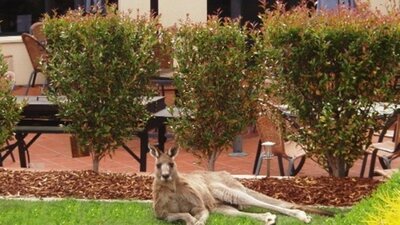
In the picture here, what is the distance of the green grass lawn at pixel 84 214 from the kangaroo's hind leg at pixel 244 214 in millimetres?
65

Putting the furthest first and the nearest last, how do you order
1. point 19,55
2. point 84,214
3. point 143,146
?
1. point 19,55
2. point 143,146
3. point 84,214

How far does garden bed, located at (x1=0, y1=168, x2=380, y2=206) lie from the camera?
7962 millimetres

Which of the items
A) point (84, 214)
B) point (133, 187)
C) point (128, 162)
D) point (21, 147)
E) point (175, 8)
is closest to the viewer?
point (84, 214)

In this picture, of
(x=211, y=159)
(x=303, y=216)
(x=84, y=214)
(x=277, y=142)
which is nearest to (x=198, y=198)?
(x=303, y=216)

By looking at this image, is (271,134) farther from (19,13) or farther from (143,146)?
(19,13)

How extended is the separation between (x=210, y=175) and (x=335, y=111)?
1.49m

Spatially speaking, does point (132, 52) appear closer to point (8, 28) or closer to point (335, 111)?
point (335, 111)

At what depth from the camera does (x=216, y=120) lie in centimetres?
871

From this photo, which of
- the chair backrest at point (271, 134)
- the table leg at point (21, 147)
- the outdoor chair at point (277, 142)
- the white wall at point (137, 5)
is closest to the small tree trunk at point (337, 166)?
the outdoor chair at point (277, 142)

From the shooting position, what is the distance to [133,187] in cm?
839

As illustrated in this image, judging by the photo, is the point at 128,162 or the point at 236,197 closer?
the point at 236,197

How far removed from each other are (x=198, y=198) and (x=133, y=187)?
52.8 inches

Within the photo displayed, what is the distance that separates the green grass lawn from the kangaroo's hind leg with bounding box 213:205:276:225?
0.21 ft

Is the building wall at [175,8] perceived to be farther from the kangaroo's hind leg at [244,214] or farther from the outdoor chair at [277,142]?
the kangaroo's hind leg at [244,214]
